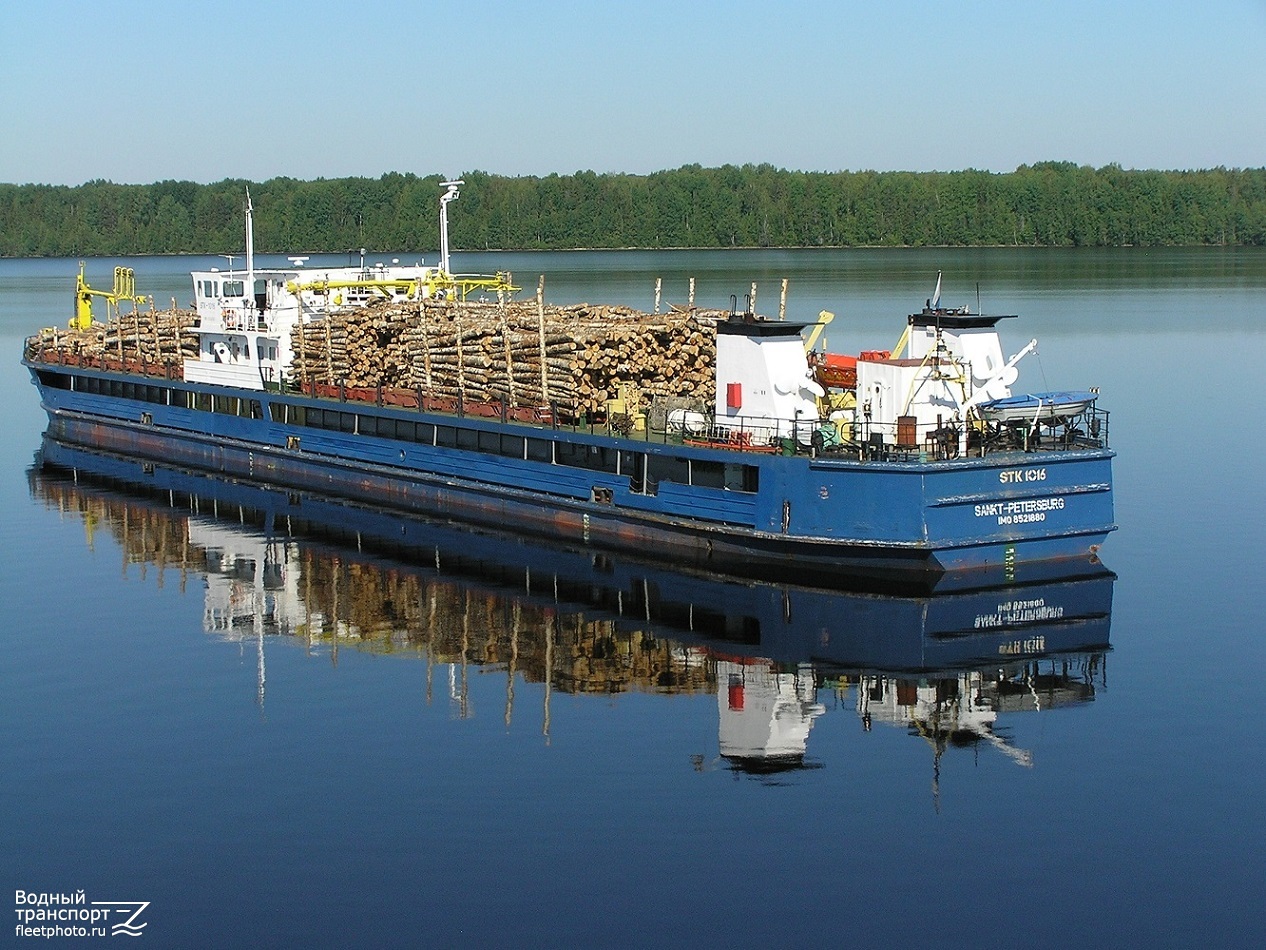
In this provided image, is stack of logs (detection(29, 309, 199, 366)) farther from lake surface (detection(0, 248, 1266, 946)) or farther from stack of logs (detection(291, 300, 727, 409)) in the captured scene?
lake surface (detection(0, 248, 1266, 946))

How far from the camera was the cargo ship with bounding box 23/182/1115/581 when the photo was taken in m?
32.6

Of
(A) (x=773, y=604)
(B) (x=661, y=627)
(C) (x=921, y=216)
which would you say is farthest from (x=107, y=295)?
(C) (x=921, y=216)

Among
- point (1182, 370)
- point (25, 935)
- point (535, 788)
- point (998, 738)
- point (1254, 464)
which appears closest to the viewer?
point (25, 935)

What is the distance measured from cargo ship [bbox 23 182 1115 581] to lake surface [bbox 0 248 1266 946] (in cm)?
121

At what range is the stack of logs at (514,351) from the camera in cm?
4084

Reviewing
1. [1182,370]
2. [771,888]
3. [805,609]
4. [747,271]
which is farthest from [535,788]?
[747,271]

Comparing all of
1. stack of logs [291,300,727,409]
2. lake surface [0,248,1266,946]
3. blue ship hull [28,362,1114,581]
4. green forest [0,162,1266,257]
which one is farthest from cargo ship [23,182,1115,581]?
green forest [0,162,1266,257]

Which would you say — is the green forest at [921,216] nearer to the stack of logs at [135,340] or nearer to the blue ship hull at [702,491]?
the stack of logs at [135,340]

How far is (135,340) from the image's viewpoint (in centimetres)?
6006

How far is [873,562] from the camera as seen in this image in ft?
108

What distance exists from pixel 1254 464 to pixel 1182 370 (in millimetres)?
22459

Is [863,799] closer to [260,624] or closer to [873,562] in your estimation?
[873,562]

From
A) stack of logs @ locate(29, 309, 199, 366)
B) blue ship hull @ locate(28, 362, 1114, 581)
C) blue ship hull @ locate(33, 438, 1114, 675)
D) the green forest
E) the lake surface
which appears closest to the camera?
the lake surface

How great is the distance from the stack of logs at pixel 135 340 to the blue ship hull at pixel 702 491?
295 inches
